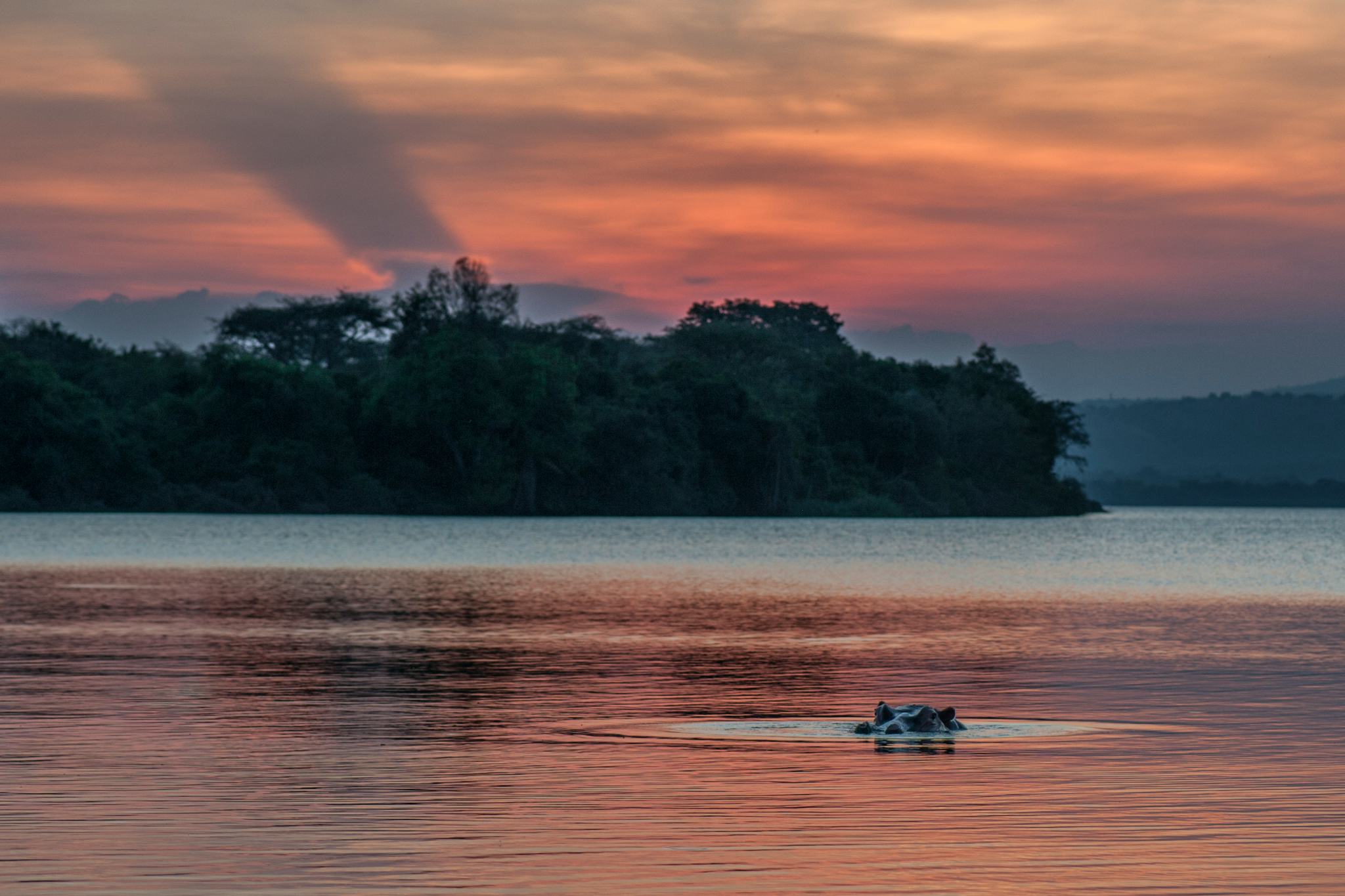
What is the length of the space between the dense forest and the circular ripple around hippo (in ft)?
304

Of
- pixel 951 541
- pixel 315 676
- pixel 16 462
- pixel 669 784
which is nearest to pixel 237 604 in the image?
pixel 315 676

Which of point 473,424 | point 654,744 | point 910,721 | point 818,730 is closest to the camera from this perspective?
point 654,744

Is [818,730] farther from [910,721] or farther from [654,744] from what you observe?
[654,744]

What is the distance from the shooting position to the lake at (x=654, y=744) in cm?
1062

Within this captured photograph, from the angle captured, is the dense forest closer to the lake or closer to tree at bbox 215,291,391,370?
tree at bbox 215,291,391,370

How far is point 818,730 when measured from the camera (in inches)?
677

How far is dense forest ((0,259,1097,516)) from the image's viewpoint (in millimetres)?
108500

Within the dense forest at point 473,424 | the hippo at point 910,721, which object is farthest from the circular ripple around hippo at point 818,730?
the dense forest at point 473,424

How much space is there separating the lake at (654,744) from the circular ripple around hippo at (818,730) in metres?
0.07

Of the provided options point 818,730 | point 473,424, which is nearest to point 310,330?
point 473,424

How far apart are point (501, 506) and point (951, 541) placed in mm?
35416

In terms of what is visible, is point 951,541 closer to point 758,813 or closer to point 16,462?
point 16,462

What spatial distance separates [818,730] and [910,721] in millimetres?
980

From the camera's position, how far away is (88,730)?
16109 millimetres
